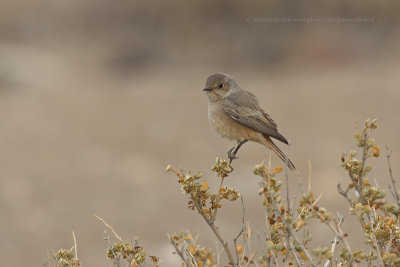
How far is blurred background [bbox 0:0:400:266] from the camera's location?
12039 millimetres

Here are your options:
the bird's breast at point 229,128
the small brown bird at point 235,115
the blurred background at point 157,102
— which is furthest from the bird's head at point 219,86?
the blurred background at point 157,102

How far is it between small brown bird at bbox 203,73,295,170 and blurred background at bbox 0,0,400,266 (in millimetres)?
4476

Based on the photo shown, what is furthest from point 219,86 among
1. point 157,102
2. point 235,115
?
point 157,102

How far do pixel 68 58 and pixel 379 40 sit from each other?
7.95 metres

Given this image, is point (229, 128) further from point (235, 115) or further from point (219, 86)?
point (219, 86)

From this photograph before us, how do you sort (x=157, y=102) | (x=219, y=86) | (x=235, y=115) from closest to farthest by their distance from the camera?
(x=235, y=115), (x=219, y=86), (x=157, y=102)

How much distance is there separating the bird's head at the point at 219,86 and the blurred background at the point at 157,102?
4.46m

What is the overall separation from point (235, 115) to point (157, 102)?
36.1ft

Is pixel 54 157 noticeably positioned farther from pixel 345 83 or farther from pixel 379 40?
pixel 379 40

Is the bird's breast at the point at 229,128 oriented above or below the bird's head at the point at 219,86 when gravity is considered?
below

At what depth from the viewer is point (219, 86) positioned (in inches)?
250

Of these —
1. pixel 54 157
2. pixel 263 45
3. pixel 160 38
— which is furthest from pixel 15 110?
pixel 263 45

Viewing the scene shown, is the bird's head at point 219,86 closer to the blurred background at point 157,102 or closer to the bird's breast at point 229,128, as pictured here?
the bird's breast at point 229,128

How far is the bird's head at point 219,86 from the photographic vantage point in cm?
634
